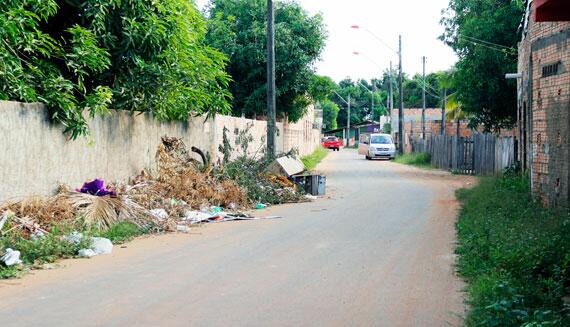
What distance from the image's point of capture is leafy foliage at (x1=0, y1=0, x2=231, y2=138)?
12023 mm

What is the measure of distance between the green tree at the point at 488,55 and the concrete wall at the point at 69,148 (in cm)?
1388

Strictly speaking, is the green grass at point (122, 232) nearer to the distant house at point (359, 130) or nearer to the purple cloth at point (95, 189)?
the purple cloth at point (95, 189)

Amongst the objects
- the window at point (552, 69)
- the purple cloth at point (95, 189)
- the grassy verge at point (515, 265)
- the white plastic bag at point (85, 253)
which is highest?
the window at point (552, 69)

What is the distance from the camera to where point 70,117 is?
1257cm

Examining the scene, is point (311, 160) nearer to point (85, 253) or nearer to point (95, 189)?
point (95, 189)

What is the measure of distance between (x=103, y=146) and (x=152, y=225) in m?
2.52

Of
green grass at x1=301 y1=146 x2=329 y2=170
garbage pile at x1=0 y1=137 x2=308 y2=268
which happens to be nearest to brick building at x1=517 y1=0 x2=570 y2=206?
garbage pile at x1=0 y1=137 x2=308 y2=268

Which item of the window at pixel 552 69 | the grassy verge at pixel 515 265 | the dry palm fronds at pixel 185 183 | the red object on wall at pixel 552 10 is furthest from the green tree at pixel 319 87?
the red object on wall at pixel 552 10

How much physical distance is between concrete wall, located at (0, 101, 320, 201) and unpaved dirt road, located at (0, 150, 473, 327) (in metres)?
2.10

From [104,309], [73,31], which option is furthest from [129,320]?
[73,31]

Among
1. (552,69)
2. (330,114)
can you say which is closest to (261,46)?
(552,69)

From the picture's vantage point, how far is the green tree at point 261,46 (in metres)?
30.9

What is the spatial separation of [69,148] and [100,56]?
73.1 inches

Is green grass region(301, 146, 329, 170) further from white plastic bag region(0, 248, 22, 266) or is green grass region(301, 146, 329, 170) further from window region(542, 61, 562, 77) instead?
white plastic bag region(0, 248, 22, 266)
